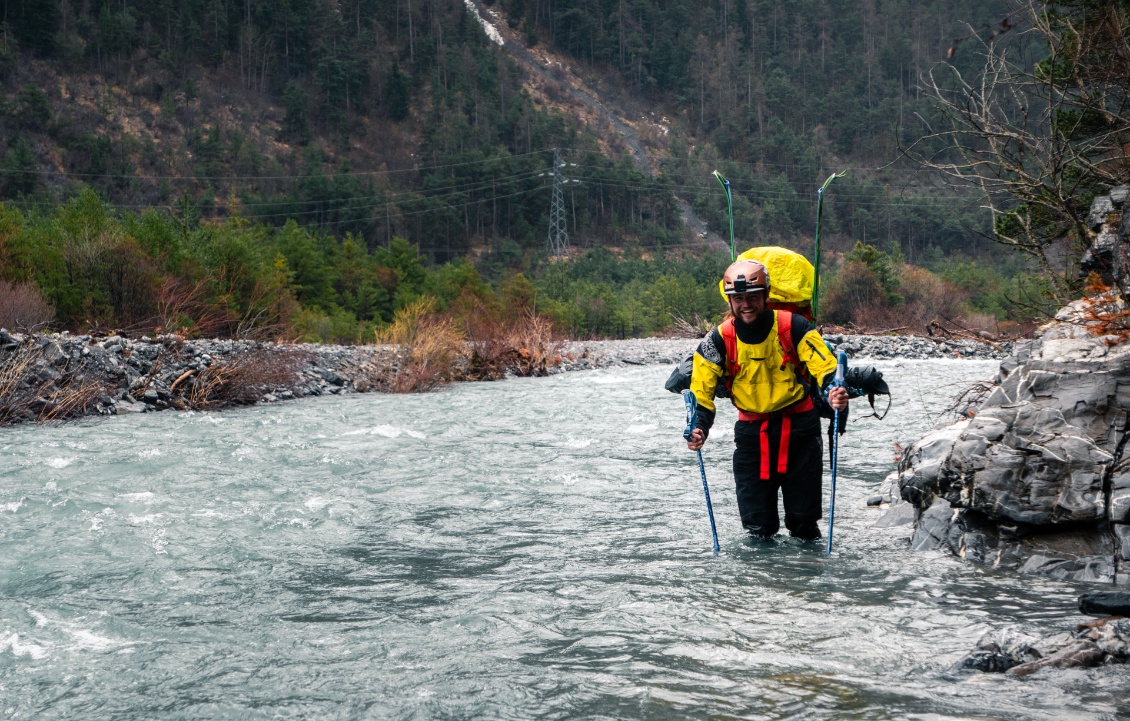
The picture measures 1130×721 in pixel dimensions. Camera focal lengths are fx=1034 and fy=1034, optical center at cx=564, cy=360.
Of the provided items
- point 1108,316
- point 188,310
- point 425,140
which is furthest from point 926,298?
point 1108,316

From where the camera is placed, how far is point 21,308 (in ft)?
62.4

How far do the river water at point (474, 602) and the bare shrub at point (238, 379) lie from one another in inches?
240

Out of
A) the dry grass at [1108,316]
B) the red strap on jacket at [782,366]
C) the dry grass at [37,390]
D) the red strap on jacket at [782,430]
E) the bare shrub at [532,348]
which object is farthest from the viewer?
the bare shrub at [532,348]

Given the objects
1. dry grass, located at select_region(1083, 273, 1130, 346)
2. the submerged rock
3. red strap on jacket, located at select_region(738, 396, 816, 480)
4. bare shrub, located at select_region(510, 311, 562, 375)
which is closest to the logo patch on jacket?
red strap on jacket, located at select_region(738, 396, 816, 480)

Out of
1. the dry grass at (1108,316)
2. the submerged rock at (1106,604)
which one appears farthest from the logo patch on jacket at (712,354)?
the dry grass at (1108,316)

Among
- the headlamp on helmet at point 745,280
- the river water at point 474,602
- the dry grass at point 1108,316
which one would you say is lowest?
the river water at point 474,602

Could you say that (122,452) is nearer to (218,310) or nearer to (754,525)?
(754,525)

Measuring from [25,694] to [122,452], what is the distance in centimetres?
797

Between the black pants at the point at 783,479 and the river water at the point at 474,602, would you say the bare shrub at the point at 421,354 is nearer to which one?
the river water at the point at 474,602

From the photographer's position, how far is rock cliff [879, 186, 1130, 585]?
19.5 feet

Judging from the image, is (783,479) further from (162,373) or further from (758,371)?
(162,373)

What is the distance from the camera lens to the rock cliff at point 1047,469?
19.5ft

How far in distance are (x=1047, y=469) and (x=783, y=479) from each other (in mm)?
1543

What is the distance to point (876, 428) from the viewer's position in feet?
45.1
